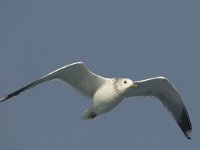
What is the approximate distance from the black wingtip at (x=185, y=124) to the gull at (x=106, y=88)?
0.09 m

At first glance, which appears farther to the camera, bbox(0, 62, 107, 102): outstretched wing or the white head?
the white head

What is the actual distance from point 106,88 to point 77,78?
0.76 m

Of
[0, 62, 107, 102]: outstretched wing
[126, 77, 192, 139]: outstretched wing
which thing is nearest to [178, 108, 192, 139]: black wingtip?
[126, 77, 192, 139]: outstretched wing

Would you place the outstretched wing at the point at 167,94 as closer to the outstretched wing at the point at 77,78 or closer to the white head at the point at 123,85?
the white head at the point at 123,85

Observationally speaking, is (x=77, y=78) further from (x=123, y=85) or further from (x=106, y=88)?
(x=123, y=85)

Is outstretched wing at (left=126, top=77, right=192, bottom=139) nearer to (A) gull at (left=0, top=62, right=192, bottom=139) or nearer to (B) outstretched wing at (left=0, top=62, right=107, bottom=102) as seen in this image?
(A) gull at (left=0, top=62, right=192, bottom=139)

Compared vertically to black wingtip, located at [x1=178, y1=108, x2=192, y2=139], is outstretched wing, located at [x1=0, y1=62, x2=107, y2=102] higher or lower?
higher

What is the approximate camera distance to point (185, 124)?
18578 millimetres

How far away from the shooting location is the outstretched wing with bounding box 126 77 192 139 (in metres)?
17.6

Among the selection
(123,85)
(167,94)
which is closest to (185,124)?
(167,94)

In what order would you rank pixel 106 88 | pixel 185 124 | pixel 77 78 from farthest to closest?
1. pixel 185 124
2. pixel 77 78
3. pixel 106 88

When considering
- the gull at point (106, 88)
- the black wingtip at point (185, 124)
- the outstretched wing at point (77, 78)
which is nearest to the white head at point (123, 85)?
the gull at point (106, 88)

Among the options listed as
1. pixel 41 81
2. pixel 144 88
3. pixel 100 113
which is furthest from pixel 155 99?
pixel 41 81

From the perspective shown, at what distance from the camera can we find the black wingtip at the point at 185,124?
18.4 meters
